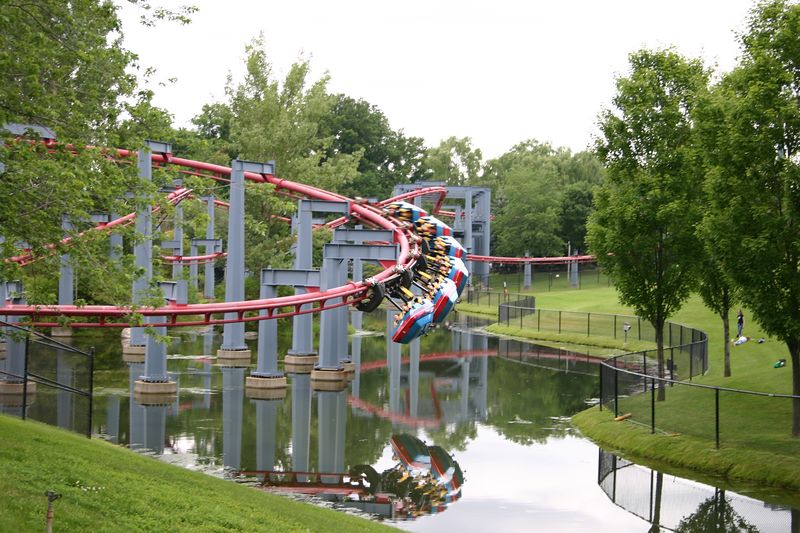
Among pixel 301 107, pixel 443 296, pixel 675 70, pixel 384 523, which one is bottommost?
pixel 384 523

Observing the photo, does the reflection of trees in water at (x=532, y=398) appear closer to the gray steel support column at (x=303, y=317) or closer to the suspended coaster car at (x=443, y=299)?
the suspended coaster car at (x=443, y=299)

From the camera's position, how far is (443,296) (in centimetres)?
4100

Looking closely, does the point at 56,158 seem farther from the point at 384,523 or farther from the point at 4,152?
the point at 384,523

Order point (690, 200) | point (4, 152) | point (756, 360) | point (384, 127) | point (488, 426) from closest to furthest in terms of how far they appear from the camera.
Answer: point (4, 152) → point (690, 200) → point (488, 426) → point (756, 360) → point (384, 127)

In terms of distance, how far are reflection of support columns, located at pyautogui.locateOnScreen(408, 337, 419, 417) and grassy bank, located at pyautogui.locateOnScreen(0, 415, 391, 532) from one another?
51.4 feet

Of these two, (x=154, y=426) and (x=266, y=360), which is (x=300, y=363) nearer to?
(x=266, y=360)

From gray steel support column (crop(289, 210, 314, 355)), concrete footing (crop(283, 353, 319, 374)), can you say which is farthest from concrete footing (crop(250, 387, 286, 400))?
gray steel support column (crop(289, 210, 314, 355))

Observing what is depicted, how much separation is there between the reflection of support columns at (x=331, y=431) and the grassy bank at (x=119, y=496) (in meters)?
6.07

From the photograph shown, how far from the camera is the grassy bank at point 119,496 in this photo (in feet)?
41.1

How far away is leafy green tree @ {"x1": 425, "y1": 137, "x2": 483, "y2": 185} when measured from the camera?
123 metres

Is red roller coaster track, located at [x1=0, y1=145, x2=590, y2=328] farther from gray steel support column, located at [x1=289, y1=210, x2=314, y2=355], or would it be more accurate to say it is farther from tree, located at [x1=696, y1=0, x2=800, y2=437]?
tree, located at [x1=696, y1=0, x2=800, y2=437]

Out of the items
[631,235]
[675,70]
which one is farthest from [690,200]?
[675,70]

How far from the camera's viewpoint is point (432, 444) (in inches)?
1089

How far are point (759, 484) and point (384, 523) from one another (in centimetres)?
817
